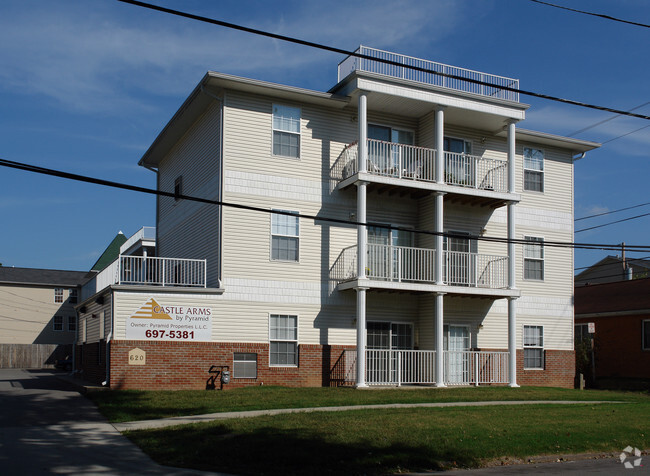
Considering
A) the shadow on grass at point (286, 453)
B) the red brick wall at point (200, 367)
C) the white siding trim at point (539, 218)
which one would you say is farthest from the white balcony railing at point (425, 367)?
the shadow on grass at point (286, 453)

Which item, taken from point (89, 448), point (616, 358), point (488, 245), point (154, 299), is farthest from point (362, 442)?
point (616, 358)

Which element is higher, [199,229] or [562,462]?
[199,229]

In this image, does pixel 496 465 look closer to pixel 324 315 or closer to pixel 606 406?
pixel 606 406

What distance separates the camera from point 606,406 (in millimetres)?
17609

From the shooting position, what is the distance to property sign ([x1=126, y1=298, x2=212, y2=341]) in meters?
19.7

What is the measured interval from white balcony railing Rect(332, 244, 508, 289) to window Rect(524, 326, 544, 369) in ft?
9.22

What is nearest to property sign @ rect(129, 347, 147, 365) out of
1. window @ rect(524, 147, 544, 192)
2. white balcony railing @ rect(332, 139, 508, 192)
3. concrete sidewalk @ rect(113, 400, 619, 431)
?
concrete sidewalk @ rect(113, 400, 619, 431)

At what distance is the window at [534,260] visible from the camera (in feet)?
86.8

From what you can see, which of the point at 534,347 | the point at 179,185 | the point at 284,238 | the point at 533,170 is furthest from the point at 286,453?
the point at 533,170

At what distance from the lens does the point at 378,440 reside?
11547mm

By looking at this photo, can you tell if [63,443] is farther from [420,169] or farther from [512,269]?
[512,269]

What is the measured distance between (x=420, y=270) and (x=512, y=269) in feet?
11.0

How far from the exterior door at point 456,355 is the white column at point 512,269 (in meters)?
1.50

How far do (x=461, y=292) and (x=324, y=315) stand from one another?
4584 mm
